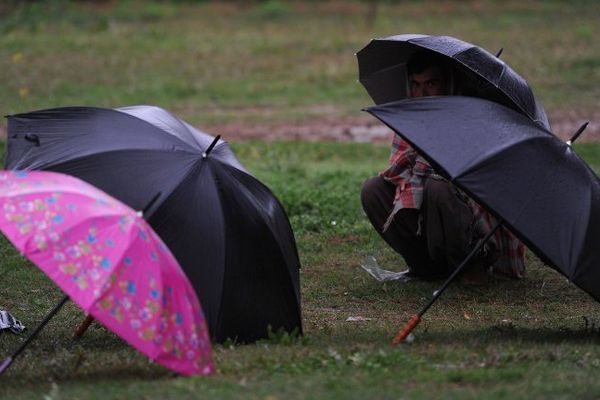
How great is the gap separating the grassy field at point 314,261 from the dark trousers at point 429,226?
0.20 meters

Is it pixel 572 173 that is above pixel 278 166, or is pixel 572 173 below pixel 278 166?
above

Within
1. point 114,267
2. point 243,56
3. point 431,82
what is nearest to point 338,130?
point 243,56

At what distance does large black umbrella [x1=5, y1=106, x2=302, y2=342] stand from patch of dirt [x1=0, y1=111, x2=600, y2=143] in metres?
7.81

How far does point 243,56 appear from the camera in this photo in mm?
21188

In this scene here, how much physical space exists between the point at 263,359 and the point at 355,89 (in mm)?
12916

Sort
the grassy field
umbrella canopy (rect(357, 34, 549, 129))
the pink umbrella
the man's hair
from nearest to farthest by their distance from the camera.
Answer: the pink umbrella → the grassy field → umbrella canopy (rect(357, 34, 549, 129)) → the man's hair

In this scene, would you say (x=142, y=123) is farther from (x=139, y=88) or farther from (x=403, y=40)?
(x=139, y=88)

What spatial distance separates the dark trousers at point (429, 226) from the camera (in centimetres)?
685

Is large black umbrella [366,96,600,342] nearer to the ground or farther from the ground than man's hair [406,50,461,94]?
nearer to the ground

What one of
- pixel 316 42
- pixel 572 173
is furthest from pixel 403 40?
pixel 316 42

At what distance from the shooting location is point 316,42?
2283cm

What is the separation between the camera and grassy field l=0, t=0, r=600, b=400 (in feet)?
15.6

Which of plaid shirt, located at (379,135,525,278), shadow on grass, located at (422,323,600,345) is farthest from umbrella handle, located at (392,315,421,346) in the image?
plaid shirt, located at (379,135,525,278)

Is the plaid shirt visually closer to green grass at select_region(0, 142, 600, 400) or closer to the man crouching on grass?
the man crouching on grass
